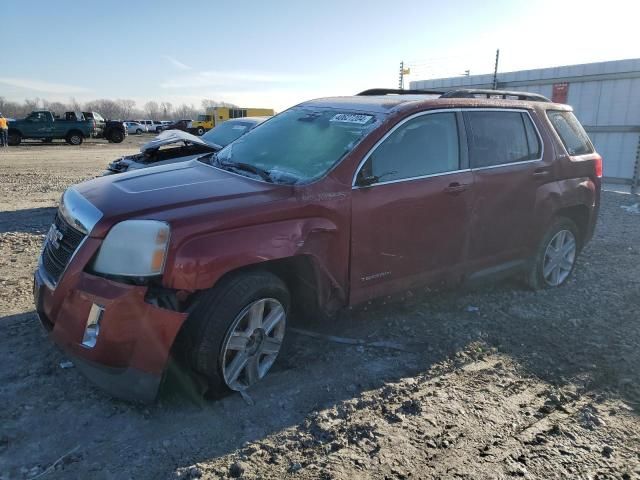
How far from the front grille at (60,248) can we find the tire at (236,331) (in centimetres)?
86

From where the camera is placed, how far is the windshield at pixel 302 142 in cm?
362

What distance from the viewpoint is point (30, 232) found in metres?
7.02

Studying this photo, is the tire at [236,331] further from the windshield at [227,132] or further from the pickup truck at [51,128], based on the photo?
the pickup truck at [51,128]

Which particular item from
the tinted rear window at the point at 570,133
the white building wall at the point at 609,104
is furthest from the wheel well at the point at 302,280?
the white building wall at the point at 609,104

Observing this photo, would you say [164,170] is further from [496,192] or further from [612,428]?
[612,428]

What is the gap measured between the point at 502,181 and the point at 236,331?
277 centimetres

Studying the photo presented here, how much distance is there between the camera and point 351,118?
3928 millimetres

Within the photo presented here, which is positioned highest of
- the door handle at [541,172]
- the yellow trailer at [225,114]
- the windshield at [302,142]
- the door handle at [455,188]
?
the yellow trailer at [225,114]

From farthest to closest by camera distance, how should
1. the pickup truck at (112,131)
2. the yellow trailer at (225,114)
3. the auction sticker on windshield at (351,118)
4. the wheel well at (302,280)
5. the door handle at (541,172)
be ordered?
the yellow trailer at (225,114), the pickup truck at (112,131), the door handle at (541,172), the auction sticker on windshield at (351,118), the wheel well at (302,280)

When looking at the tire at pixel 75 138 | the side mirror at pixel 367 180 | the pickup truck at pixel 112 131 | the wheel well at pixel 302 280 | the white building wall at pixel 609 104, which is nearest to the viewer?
the wheel well at pixel 302 280

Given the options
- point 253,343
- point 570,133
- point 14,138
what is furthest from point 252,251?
point 14,138

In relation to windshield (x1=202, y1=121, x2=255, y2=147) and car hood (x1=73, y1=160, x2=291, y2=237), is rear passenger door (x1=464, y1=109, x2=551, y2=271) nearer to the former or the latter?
car hood (x1=73, y1=160, x2=291, y2=237)

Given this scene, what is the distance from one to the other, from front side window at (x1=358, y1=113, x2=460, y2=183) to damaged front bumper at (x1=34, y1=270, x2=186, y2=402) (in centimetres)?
169

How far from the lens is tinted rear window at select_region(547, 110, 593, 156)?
16.9ft
